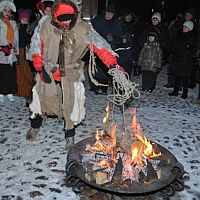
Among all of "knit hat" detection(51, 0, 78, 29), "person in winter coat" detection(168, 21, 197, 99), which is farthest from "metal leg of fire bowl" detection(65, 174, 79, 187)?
"person in winter coat" detection(168, 21, 197, 99)

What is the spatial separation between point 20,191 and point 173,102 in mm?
4816

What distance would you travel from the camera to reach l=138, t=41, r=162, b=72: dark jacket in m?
8.10

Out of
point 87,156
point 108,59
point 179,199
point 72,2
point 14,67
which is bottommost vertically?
point 179,199

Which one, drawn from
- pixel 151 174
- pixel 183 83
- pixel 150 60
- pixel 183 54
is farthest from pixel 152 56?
pixel 151 174

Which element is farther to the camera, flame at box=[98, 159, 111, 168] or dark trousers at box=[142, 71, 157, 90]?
dark trousers at box=[142, 71, 157, 90]

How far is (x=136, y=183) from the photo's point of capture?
3.36 metres

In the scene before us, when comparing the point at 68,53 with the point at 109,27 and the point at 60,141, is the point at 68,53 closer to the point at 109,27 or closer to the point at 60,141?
the point at 60,141

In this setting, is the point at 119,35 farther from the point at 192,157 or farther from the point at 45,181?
the point at 45,181

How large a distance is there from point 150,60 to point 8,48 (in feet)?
11.7

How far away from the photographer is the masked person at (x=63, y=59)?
4152mm

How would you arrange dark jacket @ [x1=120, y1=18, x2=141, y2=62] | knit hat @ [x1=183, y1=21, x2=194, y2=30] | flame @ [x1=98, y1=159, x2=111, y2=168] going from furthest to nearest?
dark jacket @ [x1=120, y1=18, x2=141, y2=62] < knit hat @ [x1=183, y1=21, x2=194, y2=30] < flame @ [x1=98, y1=159, x2=111, y2=168]

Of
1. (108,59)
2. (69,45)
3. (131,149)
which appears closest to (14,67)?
(69,45)

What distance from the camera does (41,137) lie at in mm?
5215

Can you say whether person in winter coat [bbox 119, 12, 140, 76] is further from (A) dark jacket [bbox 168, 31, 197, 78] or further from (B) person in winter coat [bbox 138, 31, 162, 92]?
(A) dark jacket [bbox 168, 31, 197, 78]
